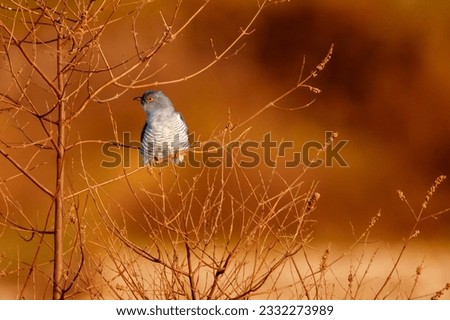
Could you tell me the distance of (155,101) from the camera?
302 inches

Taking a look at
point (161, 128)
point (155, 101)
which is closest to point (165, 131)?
point (161, 128)

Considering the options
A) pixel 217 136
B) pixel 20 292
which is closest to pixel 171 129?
pixel 217 136

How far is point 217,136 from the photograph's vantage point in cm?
475

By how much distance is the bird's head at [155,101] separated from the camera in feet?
25.1

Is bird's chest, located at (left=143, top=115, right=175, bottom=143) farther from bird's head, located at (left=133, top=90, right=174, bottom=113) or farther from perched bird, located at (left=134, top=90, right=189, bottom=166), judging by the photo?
bird's head, located at (left=133, top=90, right=174, bottom=113)

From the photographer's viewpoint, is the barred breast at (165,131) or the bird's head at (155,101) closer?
the barred breast at (165,131)

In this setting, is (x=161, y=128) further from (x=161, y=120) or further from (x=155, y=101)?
(x=155, y=101)

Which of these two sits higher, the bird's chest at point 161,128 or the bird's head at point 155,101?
the bird's head at point 155,101

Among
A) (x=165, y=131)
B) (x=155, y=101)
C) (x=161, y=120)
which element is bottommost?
(x=165, y=131)

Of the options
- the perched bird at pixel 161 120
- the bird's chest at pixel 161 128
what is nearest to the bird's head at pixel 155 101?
the perched bird at pixel 161 120

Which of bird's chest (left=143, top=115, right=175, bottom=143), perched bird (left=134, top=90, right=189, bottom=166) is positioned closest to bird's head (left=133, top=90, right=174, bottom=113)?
perched bird (left=134, top=90, right=189, bottom=166)

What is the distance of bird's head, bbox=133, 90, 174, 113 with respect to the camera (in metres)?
7.65

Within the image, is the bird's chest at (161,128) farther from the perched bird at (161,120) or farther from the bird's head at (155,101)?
the bird's head at (155,101)
